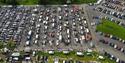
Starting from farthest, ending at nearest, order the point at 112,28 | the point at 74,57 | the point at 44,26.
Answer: the point at 44,26, the point at 112,28, the point at 74,57

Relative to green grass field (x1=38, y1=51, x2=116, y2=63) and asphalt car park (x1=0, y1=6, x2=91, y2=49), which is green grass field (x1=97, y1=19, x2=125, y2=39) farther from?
green grass field (x1=38, y1=51, x2=116, y2=63)

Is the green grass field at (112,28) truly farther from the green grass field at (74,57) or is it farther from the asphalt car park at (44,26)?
the green grass field at (74,57)

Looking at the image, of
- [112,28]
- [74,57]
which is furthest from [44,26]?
[112,28]

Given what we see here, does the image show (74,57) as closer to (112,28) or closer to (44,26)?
(44,26)

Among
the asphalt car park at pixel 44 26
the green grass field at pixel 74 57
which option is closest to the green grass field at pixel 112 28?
the asphalt car park at pixel 44 26

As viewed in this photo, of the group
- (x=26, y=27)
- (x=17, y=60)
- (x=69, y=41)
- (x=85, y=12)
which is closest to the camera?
(x=17, y=60)

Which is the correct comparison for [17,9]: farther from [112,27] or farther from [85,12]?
[112,27]

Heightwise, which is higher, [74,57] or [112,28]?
[112,28]

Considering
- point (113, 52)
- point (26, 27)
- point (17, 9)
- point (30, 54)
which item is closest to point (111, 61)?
point (113, 52)
